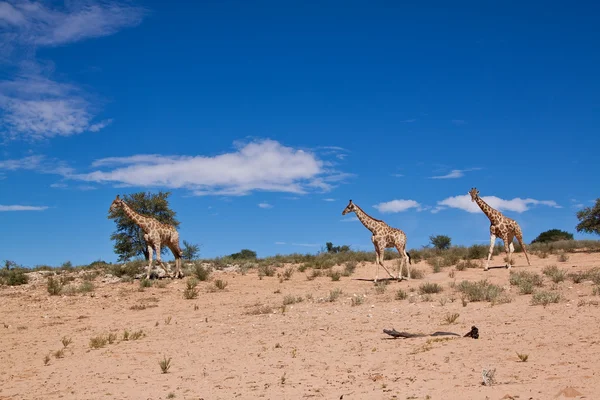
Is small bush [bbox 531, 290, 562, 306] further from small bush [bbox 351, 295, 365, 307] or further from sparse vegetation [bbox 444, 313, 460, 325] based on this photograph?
small bush [bbox 351, 295, 365, 307]

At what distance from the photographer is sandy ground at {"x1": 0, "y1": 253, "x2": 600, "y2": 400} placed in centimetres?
886

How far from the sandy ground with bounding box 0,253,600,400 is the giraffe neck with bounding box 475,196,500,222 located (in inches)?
339

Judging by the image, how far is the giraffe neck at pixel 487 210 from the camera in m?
26.6

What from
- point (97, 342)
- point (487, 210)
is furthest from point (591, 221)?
point (97, 342)

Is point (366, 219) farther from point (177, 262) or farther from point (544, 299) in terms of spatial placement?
point (544, 299)

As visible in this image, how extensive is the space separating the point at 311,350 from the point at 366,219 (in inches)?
528

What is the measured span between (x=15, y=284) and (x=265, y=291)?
11301mm

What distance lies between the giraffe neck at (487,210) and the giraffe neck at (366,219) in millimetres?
5731

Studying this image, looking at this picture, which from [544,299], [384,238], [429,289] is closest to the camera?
[544,299]

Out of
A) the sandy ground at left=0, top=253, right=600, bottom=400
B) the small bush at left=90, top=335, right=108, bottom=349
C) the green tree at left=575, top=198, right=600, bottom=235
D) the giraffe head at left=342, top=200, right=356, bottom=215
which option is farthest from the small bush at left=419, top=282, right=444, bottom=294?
the green tree at left=575, top=198, right=600, bottom=235

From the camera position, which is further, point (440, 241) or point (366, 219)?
point (440, 241)

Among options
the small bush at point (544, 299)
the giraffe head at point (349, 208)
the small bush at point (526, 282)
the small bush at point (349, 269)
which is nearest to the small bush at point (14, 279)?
the small bush at point (349, 269)

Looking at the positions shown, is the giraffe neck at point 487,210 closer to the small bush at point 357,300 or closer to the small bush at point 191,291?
the small bush at point 357,300

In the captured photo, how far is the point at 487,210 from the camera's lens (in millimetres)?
26922
